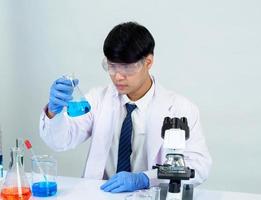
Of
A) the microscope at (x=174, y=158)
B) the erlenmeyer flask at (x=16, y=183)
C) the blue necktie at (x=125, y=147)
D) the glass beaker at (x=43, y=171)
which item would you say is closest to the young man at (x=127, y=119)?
the blue necktie at (x=125, y=147)

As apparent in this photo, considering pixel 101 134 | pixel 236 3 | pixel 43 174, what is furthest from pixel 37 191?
pixel 236 3

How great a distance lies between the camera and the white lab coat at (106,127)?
1.97 metres

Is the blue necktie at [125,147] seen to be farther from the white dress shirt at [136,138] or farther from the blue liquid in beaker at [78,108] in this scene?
the blue liquid in beaker at [78,108]

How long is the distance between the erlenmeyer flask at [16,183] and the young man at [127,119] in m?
0.35

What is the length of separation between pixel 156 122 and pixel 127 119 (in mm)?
138

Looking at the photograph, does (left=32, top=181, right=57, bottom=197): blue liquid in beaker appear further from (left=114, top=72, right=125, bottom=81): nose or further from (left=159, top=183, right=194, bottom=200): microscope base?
(left=114, top=72, right=125, bottom=81): nose

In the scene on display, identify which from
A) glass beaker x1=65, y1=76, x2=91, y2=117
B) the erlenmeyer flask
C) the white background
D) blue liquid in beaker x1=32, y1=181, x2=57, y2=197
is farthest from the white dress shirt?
the white background

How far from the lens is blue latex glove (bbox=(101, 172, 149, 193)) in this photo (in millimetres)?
1685

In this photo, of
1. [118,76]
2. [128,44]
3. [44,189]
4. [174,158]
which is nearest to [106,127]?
[118,76]

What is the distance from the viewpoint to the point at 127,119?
2064 millimetres

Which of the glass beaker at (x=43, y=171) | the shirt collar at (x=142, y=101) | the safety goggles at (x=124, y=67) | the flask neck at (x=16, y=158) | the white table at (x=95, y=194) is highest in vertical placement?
the safety goggles at (x=124, y=67)

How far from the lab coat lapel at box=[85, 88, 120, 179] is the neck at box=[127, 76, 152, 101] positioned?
0.08 m

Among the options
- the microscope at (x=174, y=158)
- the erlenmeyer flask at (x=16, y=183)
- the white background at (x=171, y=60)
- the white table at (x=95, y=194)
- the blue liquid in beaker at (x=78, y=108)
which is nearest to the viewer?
the microscope at (x=174, y=158)

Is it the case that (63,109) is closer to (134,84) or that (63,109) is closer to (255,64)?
(134,84)
